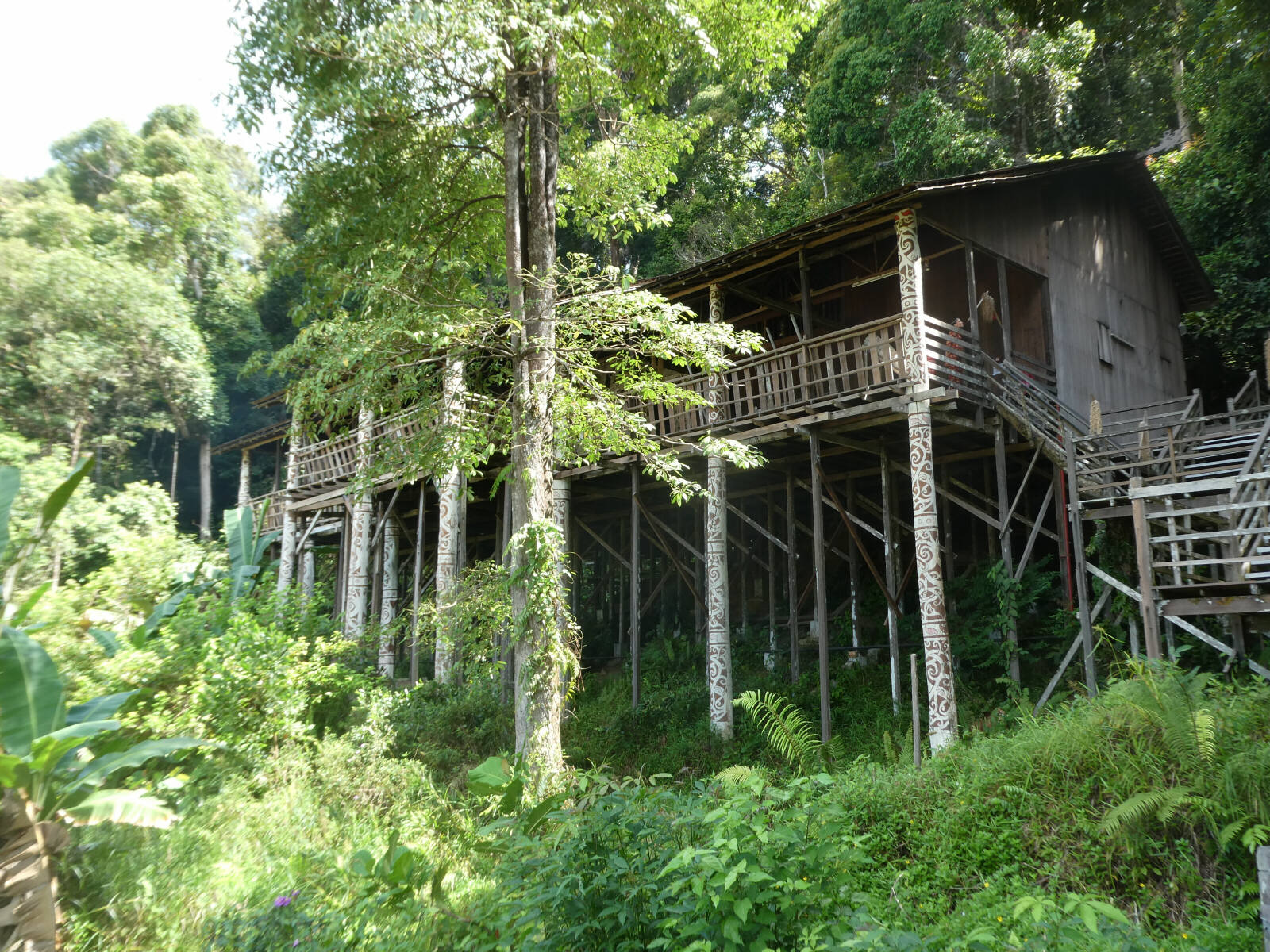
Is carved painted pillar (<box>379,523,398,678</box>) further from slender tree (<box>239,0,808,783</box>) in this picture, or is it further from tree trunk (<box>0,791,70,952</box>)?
tree trunk (<box>0,791,70,952</box>)

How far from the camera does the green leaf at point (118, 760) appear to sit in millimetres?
7543

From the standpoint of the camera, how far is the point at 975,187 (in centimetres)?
1331

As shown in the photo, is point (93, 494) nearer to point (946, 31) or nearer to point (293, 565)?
point (293, 565)

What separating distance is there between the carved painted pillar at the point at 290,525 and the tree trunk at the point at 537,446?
44.3ft

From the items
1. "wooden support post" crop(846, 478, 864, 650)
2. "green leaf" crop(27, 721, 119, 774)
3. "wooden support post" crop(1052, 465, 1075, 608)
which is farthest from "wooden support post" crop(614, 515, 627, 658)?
"green leaf" crop(27, 721, 119, 774)

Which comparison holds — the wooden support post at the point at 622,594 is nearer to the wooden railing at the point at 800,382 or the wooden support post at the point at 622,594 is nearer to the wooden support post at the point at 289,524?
the wooden railing at the point at 800,382

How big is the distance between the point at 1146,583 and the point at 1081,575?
2240mm

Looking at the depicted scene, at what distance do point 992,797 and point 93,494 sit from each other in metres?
31.8

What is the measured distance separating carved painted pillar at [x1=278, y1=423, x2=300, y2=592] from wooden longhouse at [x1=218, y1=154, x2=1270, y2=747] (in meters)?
0.73

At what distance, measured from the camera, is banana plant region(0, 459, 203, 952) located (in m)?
6.91

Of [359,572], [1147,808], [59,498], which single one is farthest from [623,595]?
[1147,808]

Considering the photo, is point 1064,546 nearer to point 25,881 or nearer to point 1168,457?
point 1168,457

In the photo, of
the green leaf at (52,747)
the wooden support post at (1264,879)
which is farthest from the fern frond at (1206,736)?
the green leaf at (52,747)

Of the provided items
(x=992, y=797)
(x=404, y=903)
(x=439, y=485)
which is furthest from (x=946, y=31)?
(x=404, y=903)
